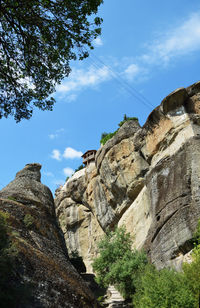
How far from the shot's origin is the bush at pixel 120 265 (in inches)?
686

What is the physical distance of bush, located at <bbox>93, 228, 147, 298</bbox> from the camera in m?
17.4

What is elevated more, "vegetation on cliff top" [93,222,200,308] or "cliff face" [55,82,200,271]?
"cliff face" [55,82,200,271]

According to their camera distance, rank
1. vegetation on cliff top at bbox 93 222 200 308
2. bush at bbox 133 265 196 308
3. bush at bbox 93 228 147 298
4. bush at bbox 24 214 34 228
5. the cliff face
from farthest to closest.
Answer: bush at bbox 93 228 147 298, the cliff face, bush at bbox 24 214 34 228, vegetation on cliff top at bbox 93 222 200 308, bush at bbox 133 265 196 308

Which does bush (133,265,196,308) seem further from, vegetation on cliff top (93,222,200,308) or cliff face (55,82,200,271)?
cliff face (55,82,200,271)

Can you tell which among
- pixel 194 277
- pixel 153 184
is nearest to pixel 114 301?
pixel 153 184

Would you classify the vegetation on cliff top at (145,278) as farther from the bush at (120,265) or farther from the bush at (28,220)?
the bush at (28,220)

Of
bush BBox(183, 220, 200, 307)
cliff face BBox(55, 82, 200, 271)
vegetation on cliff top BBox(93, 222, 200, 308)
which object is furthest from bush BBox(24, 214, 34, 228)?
bush BBox(183, 220, 200, 307)

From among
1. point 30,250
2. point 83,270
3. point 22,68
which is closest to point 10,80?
point 22,68

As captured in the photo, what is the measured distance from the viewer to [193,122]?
20391mm

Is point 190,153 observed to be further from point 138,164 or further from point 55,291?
point 55,291

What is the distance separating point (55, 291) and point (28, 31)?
33.4 feet

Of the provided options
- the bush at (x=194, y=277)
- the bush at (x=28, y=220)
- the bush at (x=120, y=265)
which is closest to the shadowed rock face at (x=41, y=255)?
the bush at (x=28, y=220)

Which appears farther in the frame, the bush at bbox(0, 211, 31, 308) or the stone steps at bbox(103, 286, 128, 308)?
the stone steps at bbox(103, 286, 128, 308)

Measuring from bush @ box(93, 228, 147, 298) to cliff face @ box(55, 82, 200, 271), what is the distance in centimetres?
112
